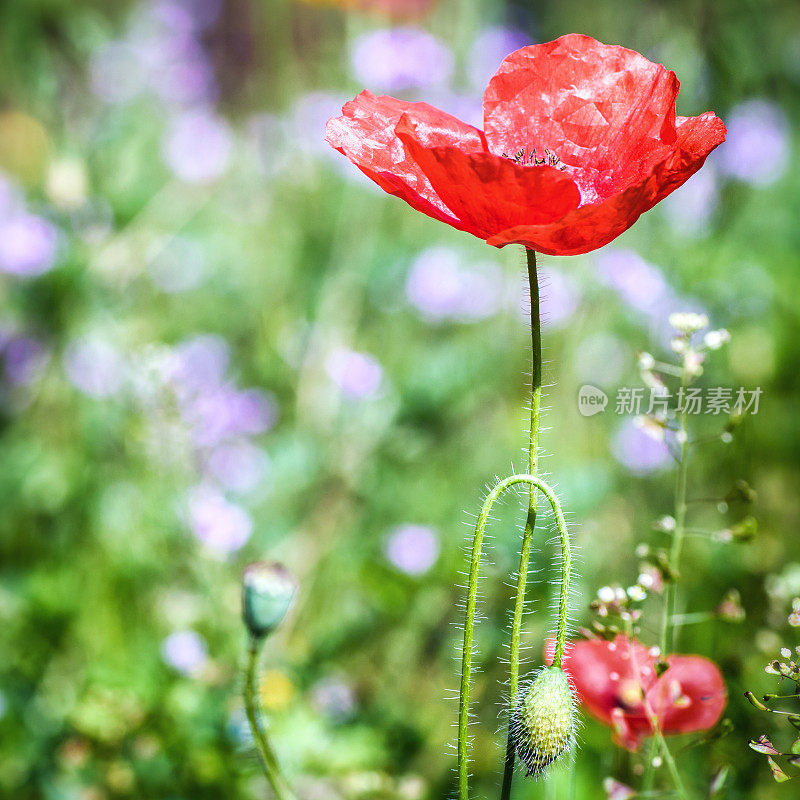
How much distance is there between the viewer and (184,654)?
1.03 meters

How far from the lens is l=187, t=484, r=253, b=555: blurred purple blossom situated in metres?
1.10

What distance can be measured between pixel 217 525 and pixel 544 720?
0.68m

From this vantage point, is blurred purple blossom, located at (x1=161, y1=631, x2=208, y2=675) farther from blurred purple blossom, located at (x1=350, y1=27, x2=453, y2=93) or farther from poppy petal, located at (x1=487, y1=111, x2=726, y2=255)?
blurred purple blossom, located at (x1=350, y1=27, x2=453, y2=93)

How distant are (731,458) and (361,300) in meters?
0.85

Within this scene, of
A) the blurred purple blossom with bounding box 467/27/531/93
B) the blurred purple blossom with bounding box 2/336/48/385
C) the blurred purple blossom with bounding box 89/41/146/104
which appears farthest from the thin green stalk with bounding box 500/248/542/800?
the blurred purple blossom with bounding box 467/27/531/93

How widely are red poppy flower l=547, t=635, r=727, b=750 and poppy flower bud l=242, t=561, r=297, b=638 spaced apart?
0.21 metres

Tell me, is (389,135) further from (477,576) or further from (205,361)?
(205,361)

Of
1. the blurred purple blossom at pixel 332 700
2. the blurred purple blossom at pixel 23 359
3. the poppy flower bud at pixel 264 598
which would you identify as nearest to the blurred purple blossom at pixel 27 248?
the blurred purple blossom at pixel 23 359

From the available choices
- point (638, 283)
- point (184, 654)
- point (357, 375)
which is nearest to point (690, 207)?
point (638, 283)

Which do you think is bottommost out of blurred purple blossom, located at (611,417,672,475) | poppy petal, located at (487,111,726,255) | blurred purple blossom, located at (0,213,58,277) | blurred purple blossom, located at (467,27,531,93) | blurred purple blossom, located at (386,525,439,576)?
blurred purple blossom, located at (386,525,439,576)

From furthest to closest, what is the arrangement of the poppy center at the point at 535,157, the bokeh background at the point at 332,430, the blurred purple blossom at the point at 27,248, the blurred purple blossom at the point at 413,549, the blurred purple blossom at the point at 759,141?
1. the blurred purple blossom at the point at 759,141
2. the blurred purple blossom at the point at 27,248
3. the blurred purple blossom at the point at 413,549
4. the bokeh background at the point at 332,430
5. the poppy center at the point at 535,157

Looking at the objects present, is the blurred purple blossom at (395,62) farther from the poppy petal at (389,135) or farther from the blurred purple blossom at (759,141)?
the poppy petal at (389,135)

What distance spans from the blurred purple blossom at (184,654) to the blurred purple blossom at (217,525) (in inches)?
4.6

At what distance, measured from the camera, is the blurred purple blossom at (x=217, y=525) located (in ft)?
3.60
